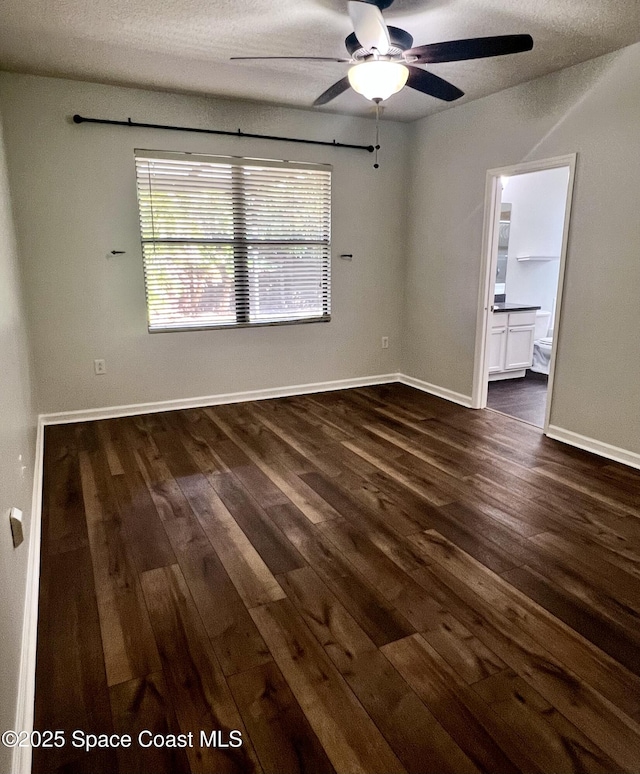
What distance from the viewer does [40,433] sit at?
388 centimetres

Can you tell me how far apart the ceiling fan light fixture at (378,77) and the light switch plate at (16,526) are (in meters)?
2.45

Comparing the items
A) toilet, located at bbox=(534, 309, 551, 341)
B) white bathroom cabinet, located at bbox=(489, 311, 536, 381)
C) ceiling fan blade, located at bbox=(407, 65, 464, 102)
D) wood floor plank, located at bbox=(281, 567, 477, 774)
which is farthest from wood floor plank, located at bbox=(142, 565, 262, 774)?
toilet, located at bbox=(534, 309, 551, 341)

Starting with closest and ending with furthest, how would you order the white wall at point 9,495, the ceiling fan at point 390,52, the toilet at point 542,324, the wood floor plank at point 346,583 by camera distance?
1. the white wall at point 9,495
2. the wood floor plank at point 346,583
3. the ceiling fan at point 390,52
4. the toilet at point 542,324

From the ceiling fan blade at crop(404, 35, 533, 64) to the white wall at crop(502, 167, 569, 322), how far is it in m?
4.15

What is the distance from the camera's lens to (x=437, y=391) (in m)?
5.12

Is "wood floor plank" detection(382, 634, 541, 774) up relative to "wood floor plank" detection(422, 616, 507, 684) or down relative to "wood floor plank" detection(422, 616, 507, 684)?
down

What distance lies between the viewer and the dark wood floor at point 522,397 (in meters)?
4.50

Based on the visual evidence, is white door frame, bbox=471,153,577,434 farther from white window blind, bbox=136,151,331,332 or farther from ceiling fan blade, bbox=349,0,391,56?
ceiling fan blade, bbox=349,0,391,56

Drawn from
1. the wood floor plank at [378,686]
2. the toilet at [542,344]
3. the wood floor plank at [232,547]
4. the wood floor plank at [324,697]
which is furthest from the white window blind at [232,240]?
the wood floor plank at [324,697]

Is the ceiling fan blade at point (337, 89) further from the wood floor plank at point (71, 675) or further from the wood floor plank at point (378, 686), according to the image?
the wood floor plank at point (71, 675)

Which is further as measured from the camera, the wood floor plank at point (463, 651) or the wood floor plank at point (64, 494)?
the wood floor plank at point (64, 494)

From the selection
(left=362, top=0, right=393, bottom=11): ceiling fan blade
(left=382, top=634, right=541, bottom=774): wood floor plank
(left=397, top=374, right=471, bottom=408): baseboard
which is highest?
(left=362, top=0, right=393, bottom=11): ceiling fan blade

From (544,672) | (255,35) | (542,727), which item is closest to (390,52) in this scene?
(255,35)

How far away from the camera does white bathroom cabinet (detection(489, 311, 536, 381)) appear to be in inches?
217
